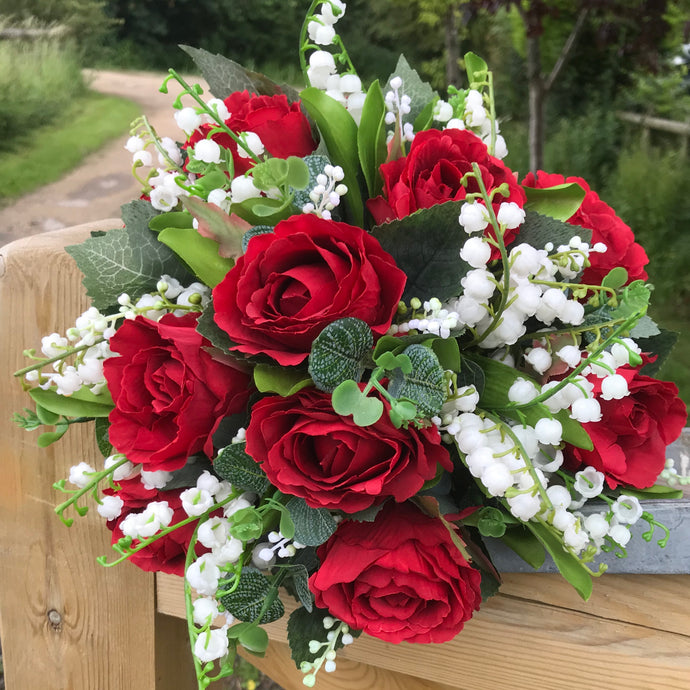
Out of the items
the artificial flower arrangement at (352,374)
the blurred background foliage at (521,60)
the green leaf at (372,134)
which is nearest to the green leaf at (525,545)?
the artificial flower arrangement at (352,374)

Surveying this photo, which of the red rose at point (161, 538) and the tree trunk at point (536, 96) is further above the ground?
the red rose at point (161, 538)

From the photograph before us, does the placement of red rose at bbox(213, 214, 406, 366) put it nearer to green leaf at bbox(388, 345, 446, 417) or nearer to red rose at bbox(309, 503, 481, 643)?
green leaf at bbox(388, 345, 446, 417)

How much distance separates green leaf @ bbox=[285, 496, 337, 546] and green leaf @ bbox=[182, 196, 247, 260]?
20cm

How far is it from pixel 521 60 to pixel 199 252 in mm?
6213

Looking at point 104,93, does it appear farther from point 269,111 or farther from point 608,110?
point 269,111

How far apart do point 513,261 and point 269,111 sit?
25cm

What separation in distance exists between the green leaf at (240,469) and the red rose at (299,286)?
→ 0.27 ft

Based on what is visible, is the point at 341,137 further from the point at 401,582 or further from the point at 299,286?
the point at 401,582

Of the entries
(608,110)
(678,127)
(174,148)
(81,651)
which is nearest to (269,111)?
(174,148)

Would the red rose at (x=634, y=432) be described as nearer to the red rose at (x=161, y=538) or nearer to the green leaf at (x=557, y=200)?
the green leaf at (x=557, y=200)

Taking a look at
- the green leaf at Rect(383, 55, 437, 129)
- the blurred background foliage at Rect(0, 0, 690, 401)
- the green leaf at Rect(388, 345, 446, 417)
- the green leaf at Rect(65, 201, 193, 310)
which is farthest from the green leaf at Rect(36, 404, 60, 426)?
the blurred background foliage at Rect(0, 0, 690, 401)

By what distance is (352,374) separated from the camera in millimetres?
468

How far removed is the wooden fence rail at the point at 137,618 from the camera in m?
0.60

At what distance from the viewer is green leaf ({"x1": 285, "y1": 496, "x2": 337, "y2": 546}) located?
49 cm
